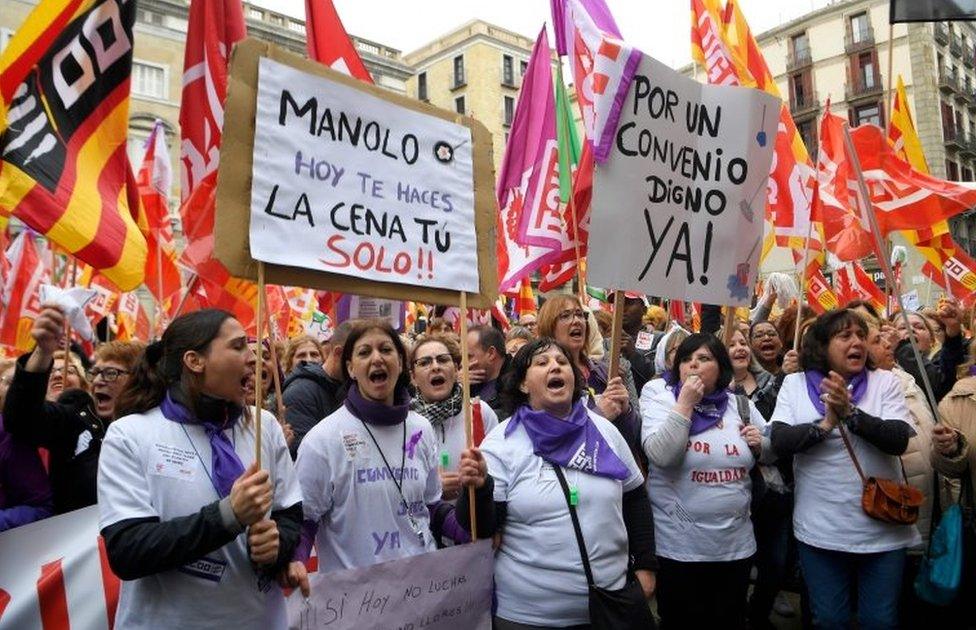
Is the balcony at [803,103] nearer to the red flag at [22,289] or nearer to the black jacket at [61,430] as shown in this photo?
the red flag at [22,289]

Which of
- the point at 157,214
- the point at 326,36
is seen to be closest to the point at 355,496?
the point at 326,36

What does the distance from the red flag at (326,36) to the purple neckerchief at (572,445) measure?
3.28 meters

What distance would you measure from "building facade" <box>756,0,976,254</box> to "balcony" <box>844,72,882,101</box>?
49 millimetres

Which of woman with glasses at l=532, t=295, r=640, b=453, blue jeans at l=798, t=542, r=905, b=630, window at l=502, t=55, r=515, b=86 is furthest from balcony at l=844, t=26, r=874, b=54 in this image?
blue jeans at l=798, t=542, r=905, b=630

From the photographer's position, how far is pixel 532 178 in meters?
6.71

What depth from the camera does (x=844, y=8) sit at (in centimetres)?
4062

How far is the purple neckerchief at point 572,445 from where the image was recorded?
3041 mm

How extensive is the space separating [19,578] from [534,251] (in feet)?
14.6

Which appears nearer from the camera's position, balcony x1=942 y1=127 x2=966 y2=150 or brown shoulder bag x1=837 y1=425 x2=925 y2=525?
brown shoulder bag x1=837 y1=425 x2=925 y2=525

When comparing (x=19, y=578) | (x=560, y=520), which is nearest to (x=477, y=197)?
(x=560, y=520)

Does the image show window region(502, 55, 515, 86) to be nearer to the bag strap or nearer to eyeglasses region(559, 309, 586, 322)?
eyeglasses region(559, 309, 586, 322)

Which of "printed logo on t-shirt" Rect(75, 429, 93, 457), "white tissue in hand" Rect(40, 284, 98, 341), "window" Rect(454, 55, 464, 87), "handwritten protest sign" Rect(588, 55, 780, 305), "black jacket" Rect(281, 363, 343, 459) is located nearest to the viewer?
"white tissue in hand" Rect(40, 284, 98, 341)

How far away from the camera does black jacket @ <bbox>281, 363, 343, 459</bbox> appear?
13.5 feet

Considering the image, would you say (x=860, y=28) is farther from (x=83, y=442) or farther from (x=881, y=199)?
(x=83, y=442)
